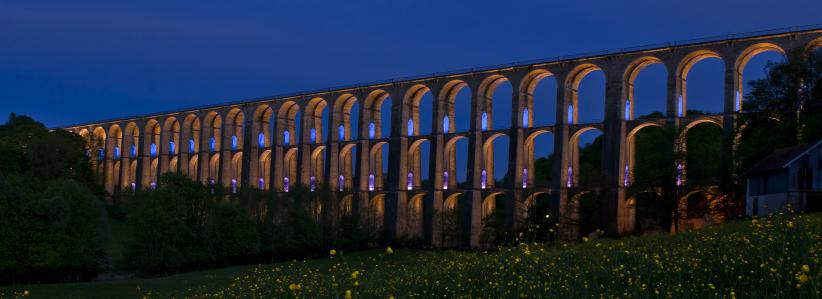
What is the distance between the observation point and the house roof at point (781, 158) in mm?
47688

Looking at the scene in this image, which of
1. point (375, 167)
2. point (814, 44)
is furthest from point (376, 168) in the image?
point (814, 44)

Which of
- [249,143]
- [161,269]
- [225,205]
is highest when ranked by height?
[249,143]

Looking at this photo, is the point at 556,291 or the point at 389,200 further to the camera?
the point at 389,200

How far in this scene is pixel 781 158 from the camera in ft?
167

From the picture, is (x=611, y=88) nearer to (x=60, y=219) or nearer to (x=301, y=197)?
(x=301, y=197)

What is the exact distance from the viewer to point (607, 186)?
6975 cm

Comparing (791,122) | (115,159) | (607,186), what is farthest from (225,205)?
(115,159)

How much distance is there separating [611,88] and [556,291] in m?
61.6

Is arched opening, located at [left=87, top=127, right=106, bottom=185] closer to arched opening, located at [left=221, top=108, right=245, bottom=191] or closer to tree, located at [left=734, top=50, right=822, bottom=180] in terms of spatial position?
arched opening, located at [left=221, top=108, right=245, bottom=191]

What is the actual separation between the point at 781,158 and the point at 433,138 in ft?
128

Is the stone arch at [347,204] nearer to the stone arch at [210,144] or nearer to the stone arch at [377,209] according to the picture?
the stone arch at [377,209]

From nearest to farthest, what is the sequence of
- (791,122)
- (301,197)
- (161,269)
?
(791,122), (161,269), (301,197)

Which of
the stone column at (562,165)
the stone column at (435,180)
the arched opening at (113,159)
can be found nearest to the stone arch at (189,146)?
the arched opening at (113,159)

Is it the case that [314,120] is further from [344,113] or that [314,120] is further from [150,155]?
[150,155]
